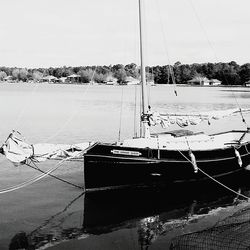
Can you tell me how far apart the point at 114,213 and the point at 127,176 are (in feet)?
10.4

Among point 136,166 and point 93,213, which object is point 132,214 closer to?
point 93,213

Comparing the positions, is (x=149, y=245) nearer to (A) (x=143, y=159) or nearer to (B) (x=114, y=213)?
(B) (x=114, y=213)

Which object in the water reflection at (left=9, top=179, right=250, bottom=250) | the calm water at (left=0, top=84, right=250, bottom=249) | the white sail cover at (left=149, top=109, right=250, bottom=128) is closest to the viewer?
the calm water at (left=0, top=84, right=250, bottom=249)

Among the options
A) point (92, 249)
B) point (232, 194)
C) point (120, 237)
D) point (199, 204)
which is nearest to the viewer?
point (92, 249)

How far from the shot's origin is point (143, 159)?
20469 mm

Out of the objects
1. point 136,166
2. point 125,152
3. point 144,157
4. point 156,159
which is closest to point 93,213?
point 125,152

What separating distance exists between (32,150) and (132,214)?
4.92 meters

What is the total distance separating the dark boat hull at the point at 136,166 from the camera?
792 inches

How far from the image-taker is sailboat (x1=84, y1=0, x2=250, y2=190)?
796 inches

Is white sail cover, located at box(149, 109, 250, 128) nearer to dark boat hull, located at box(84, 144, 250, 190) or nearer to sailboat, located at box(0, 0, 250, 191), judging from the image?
sailboat, located at box(0, 0, 250, 191)

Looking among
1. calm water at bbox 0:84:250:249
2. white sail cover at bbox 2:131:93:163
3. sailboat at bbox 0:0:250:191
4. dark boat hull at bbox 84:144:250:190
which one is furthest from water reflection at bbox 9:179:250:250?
white sail cover at bbox 2:131:93:163

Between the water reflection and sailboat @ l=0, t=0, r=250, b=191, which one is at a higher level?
sailboat @ l=0, t=0, r=250, b=191

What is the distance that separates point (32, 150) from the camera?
17969 mm

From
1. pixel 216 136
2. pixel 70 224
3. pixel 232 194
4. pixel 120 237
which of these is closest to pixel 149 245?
pixel 120 237
